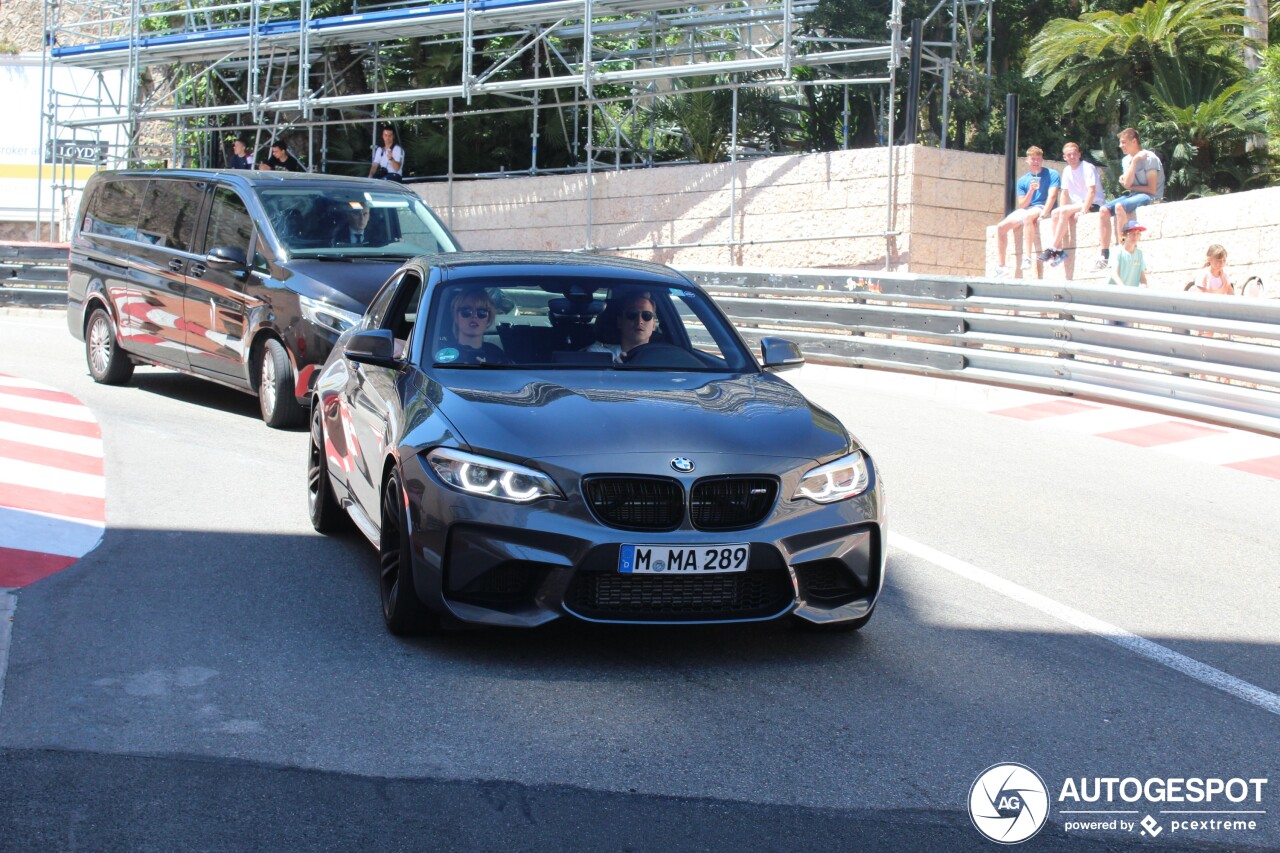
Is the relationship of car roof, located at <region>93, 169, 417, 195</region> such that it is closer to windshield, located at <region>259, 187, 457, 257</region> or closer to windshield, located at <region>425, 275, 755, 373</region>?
windshield, located at <region>259, 187, 457, 257</region>

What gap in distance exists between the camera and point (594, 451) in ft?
18.3

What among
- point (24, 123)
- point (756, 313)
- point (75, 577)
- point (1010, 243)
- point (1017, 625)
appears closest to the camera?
point (1017, 625)

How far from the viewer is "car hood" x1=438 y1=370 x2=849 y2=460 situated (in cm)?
566

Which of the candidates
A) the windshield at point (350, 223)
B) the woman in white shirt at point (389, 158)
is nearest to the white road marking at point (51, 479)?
the windshield at point (350, 223)

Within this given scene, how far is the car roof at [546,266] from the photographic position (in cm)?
722

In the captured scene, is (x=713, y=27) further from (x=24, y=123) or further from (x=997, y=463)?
(x=24, y=123)

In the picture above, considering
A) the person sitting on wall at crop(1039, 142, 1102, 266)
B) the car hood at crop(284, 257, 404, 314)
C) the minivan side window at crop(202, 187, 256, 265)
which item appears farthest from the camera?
the person sitting on wall at crop(1039, 142, 1102, 266)

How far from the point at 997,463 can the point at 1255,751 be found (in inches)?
236

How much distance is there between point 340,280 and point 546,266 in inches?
174

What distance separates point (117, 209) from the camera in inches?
563

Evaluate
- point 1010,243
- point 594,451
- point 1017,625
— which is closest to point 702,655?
point 594,451

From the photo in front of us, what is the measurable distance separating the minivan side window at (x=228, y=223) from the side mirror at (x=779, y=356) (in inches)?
240

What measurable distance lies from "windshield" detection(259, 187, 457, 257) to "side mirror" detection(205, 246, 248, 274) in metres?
0.33

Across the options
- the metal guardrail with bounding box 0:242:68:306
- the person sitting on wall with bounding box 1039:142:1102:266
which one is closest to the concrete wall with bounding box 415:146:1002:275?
the person sitting on wall with bounding box 1039:142:1102:266
